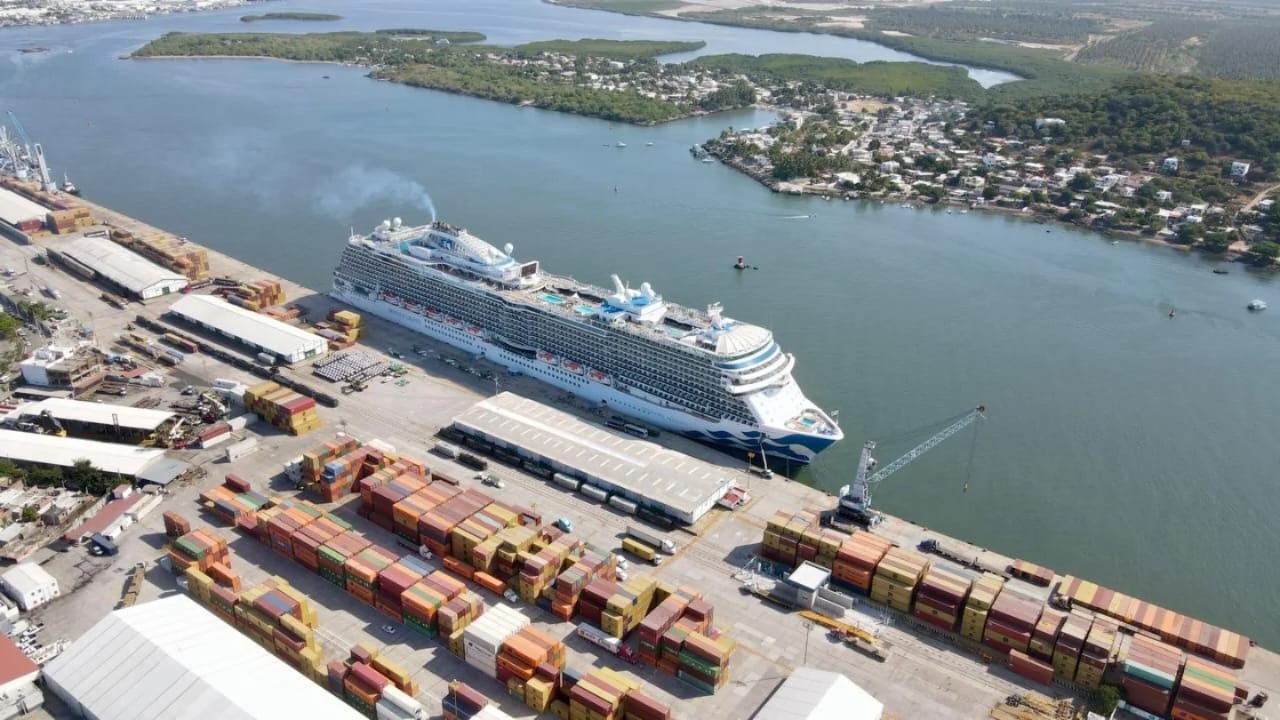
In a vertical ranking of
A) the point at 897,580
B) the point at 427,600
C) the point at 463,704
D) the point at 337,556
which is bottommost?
the point at 463,704

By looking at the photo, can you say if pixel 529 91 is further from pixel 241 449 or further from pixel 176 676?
pixel 176 676

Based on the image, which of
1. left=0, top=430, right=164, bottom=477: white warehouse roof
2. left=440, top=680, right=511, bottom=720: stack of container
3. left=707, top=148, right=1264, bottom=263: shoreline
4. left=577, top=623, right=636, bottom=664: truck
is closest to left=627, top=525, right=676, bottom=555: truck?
left=577, top=623, right=636, bottom=664: truck

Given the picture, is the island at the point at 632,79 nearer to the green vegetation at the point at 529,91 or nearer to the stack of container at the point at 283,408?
the green vegetation at the point at 529,91

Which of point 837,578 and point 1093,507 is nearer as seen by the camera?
point 837,578

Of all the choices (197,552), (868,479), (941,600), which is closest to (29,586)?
(197,552)

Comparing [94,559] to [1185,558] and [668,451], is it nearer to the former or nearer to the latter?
[668,451]

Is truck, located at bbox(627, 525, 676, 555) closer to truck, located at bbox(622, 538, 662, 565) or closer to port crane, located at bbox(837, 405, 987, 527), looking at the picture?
truck, located at bbox(622, 538, 662, 565)

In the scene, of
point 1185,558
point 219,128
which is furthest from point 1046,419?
point 219,128
